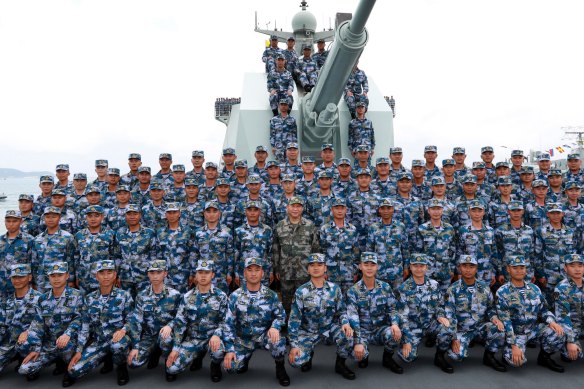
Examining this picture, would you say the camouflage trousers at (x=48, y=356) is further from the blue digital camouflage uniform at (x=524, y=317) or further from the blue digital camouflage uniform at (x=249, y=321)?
the blue digital camouflage uniform at (x=524, y=317)

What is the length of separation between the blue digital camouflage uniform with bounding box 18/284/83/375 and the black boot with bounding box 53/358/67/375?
0.13ft

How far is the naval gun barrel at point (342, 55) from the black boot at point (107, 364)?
383 centimetres

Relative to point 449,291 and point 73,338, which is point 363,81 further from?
point 73,338

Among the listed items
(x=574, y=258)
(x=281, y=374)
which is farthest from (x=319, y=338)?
(x=574, y=258)

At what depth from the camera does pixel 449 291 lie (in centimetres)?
395

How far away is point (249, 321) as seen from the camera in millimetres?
3662

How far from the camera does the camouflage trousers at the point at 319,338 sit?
11.6ft

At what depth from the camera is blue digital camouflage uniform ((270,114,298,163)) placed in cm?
706

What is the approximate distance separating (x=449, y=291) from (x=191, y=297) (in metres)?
2.41

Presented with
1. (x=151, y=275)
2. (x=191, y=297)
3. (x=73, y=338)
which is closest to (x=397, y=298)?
(x=191, y=297)

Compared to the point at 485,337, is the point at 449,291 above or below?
above

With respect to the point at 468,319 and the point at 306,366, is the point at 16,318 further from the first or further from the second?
the point at 468,319

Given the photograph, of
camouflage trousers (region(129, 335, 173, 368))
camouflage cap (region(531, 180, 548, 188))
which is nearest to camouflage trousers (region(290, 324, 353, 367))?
camouflage trousers (region(129, 335, 173, 368))

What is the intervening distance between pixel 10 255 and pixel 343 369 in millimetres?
3833
